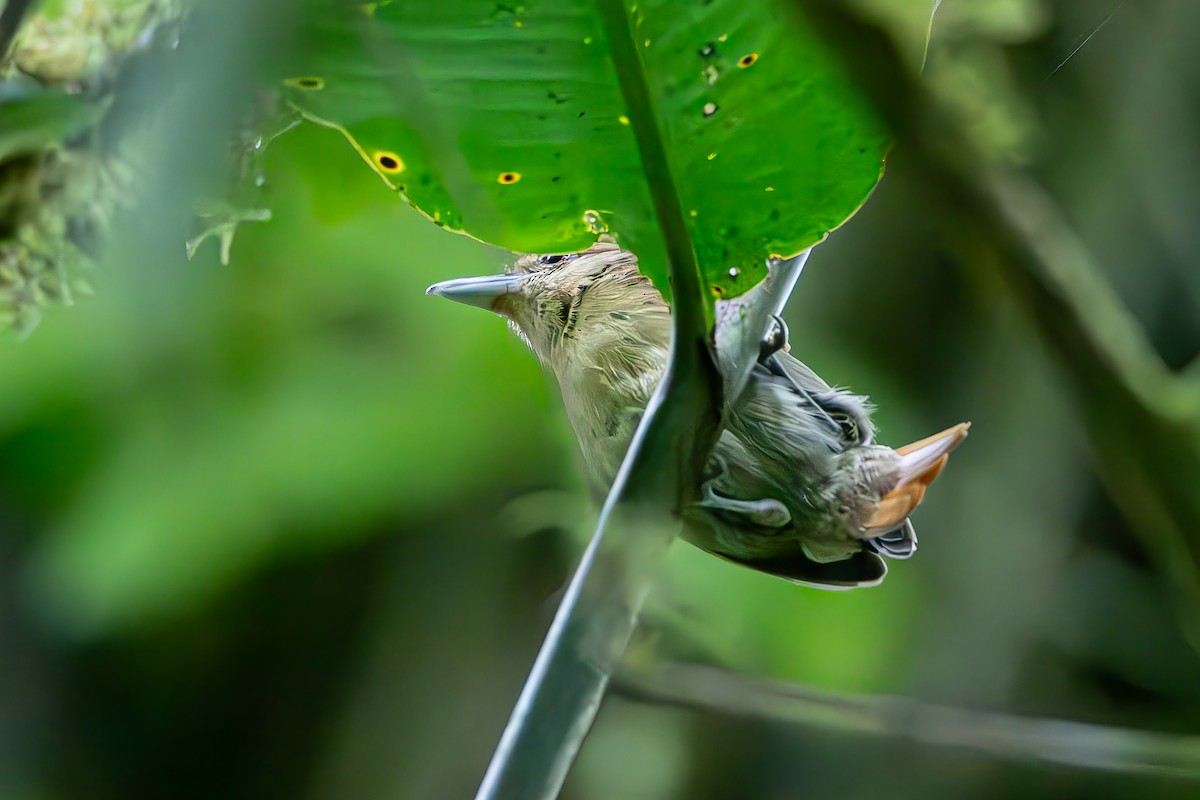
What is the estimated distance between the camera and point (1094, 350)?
1077mm

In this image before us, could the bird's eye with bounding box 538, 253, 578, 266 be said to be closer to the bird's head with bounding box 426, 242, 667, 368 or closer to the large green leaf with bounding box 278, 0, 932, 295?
the bird's head with bounding box 426, 242, 667, 368

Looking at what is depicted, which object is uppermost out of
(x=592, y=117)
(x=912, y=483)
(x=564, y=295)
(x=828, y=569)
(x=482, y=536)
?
(x=592, y=117)

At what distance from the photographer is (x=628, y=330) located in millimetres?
1109

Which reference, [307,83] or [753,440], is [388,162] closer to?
[307,83]

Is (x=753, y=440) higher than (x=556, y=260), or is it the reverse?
(x=556, y=260)

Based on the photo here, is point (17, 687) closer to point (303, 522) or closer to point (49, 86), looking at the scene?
point (303, 522)

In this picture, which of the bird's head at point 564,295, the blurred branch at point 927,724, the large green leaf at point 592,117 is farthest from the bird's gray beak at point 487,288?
the blurred branch at point 927,724

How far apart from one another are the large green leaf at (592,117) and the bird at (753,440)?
46 cm

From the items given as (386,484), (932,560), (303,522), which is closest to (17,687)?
(303,522)

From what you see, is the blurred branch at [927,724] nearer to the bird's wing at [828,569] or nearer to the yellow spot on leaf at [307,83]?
the bird's wing at [828,569]

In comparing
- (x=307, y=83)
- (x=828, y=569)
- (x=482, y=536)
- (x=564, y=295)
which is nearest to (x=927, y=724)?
(x=828, y=569)

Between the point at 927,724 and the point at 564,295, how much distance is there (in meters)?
0.87

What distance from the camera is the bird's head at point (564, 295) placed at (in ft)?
3.75

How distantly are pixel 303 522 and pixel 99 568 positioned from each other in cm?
39
